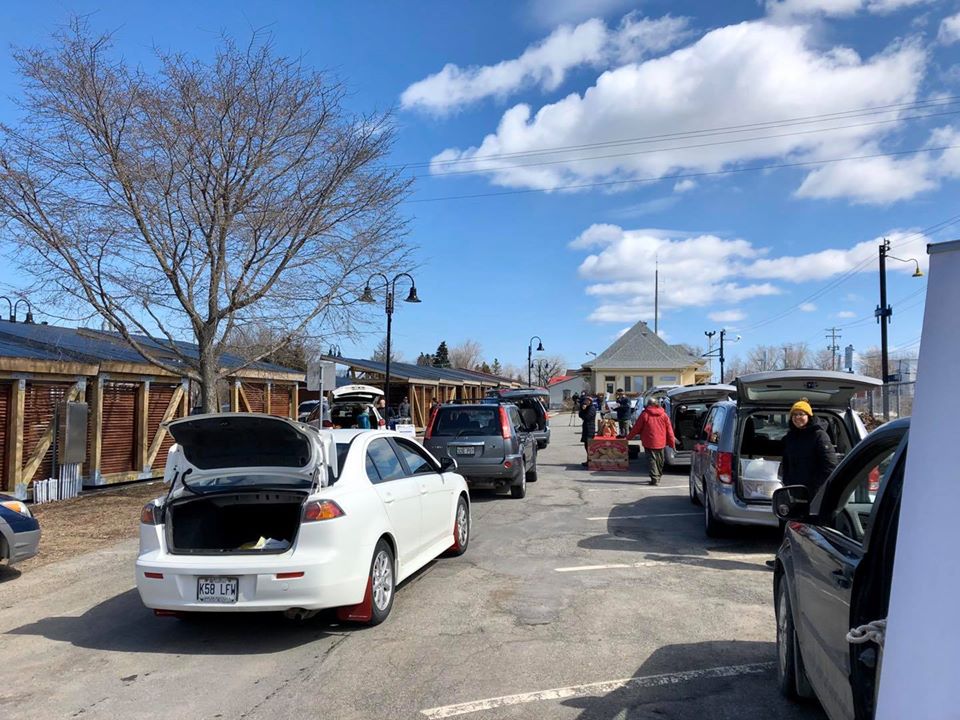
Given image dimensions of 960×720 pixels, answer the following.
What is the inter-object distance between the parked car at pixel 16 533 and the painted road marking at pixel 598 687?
17.7 ft

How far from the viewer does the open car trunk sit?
565cm

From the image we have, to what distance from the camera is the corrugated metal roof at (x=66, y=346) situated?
44.0 ft

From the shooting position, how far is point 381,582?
5910mm

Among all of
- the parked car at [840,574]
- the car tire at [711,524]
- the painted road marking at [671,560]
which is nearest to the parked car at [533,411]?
the car tire at [711,524]

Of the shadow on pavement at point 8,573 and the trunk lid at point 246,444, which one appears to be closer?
the trunk lid at point 246,444

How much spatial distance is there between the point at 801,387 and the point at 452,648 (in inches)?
206

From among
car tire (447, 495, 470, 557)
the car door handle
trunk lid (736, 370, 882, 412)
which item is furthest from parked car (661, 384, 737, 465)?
the car door handle

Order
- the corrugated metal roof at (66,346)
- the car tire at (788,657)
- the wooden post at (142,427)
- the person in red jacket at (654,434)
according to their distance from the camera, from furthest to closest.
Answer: the wooden post at (142,427)
the person in red jacket at (654,434)
the corrugated metal roof at (66,346)
the car tire at (788,657)

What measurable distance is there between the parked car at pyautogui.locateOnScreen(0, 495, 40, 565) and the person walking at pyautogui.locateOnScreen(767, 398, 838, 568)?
7.60 meters

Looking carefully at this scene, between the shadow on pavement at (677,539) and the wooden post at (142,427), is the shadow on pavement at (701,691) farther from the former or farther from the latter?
the wooden post at (142,427)

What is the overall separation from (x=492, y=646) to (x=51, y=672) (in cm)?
307

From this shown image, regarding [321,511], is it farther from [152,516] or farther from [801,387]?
[801,387]

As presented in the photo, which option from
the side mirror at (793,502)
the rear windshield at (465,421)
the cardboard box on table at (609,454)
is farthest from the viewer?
the cardboard box on table at (609,454)

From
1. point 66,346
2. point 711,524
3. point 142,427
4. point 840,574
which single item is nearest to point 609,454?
point 711,524
